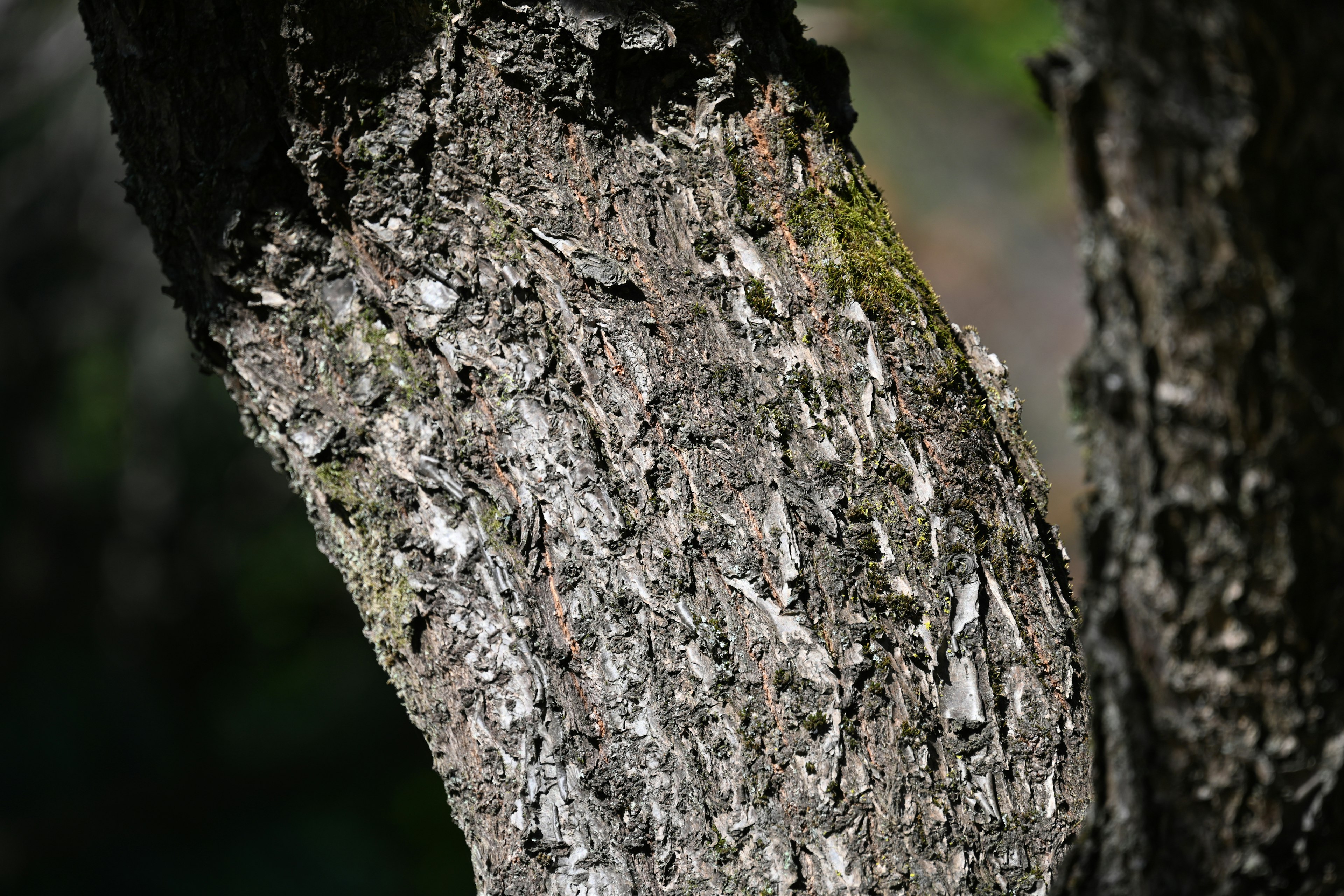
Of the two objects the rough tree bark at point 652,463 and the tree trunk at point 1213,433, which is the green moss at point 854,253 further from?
the tree trunk at point 1213,433

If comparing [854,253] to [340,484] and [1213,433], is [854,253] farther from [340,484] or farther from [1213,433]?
[340,484]

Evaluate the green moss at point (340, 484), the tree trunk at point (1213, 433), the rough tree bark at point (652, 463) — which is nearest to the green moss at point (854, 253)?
the rough tree bark at point (652, 463)

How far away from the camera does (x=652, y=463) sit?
0.90 m

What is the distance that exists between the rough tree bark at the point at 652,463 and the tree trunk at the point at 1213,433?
0.74ft

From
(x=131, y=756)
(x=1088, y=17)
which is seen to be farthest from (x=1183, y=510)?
(x=131, y=756)

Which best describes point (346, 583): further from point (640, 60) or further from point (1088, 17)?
point (1088, 17)

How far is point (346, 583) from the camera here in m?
1.01

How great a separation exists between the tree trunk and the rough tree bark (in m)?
0.23

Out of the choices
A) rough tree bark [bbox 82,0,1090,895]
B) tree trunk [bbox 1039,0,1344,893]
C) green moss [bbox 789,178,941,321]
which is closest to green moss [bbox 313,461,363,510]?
rough tree bark [bbox 82,0,1090,895]

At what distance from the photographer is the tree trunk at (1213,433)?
1.63ft

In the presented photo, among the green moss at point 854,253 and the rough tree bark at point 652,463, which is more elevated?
the green moss at point 854,253

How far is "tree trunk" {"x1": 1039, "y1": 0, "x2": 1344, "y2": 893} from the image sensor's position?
0.50m

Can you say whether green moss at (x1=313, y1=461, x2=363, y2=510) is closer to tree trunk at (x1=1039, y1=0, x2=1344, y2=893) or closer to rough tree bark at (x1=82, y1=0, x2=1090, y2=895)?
rough tree bark at (x1=82, y1=0, x2=1090, y2=895)

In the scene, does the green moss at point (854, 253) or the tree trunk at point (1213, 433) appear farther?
the green moss at point (854, 253)
